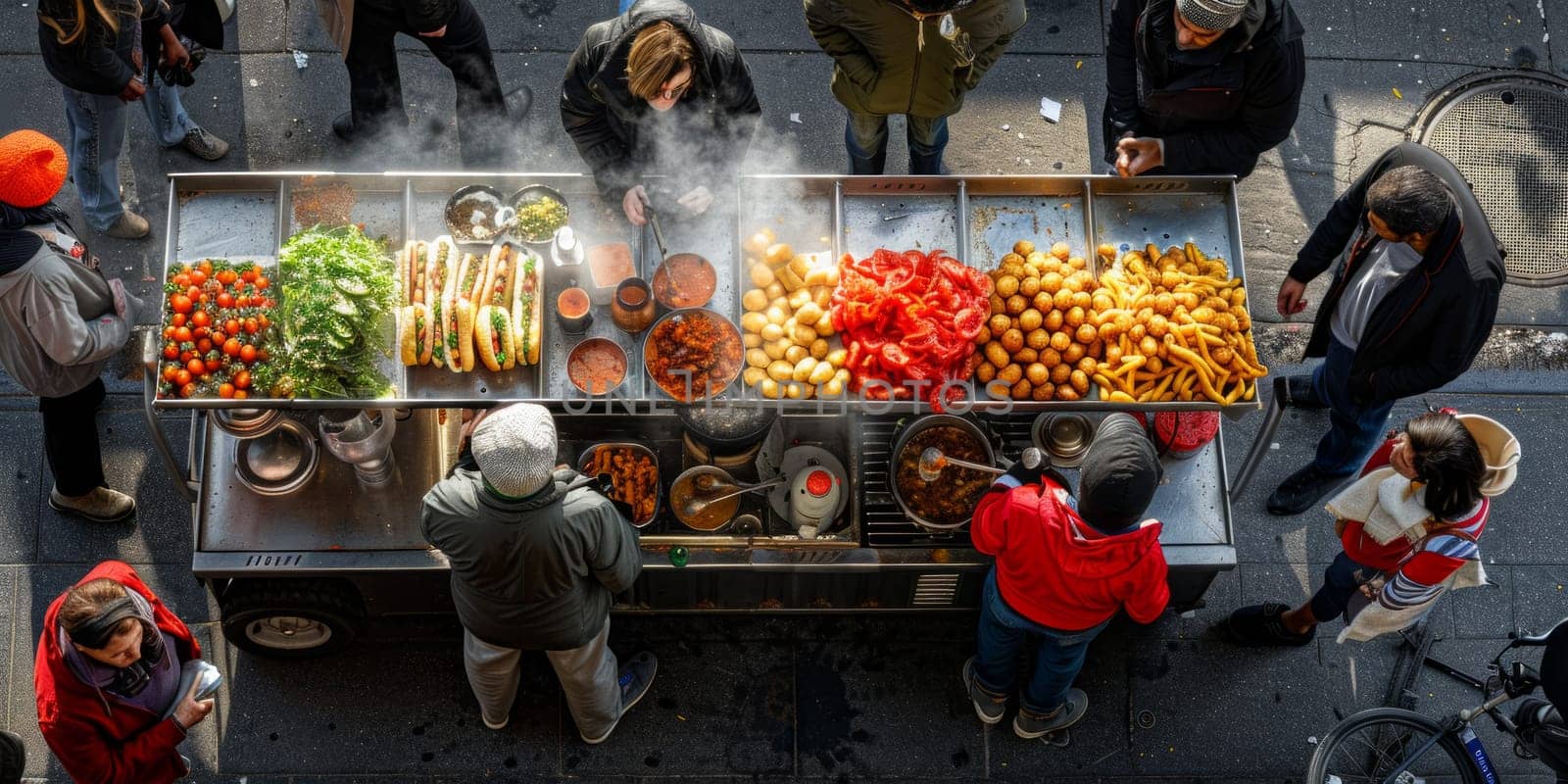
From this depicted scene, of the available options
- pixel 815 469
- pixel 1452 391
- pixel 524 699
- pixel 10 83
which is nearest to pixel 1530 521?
pixel 1452 391

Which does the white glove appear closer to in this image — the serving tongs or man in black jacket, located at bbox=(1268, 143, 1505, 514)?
the serving tongs

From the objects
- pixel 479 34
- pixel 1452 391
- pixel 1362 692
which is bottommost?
pixel 1362 692

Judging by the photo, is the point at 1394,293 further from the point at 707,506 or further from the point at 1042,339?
the point at 707,506

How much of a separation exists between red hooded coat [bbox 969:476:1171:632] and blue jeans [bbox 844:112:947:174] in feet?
7.81

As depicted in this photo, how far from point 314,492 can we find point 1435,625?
19.7 feet

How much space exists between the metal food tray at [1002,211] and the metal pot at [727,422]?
83 centimetres

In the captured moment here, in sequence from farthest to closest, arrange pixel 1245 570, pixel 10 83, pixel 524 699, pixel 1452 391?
pixel 10 83 → pixel 1452 391 → pixel 1245 570 → pixel 524 699

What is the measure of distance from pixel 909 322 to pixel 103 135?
15.4 feet

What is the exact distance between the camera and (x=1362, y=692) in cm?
579

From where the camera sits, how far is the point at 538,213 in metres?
5.18

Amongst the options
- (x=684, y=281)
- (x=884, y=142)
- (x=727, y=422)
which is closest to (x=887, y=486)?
(x=727, y=422)

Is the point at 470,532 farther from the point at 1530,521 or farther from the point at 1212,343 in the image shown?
the point at 1530,521

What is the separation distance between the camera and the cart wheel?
17.1 ft

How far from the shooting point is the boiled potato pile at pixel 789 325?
4.89m
